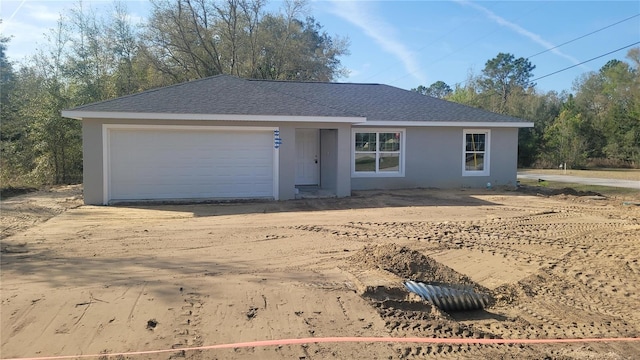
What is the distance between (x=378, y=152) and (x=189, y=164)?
7461 mm

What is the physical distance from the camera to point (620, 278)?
6488 mm

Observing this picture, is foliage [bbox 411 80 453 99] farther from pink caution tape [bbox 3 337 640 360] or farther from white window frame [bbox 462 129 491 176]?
pink caution tape [bbox 3 337 640 360]

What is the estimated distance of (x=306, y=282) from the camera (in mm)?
5836

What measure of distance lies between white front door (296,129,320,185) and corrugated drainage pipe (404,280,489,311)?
1305cm

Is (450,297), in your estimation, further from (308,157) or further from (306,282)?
(308,157)

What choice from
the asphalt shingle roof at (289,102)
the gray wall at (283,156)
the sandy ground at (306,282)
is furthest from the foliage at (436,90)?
the sandy ground at (306,282)

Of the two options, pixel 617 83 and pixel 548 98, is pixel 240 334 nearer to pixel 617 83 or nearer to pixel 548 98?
pixel 548 98

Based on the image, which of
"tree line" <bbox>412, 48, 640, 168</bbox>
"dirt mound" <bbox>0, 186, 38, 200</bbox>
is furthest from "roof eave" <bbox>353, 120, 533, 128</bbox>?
"tree line" <bbox>412, 48, 640, 168</bbox>

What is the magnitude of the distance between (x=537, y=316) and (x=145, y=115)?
11.7 meters

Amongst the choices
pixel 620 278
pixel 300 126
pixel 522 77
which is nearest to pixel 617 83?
pixel 522 77

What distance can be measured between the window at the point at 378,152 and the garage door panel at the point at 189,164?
439 centimetres

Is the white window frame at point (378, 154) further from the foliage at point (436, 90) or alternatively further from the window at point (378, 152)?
the foliage at point (436, 90)

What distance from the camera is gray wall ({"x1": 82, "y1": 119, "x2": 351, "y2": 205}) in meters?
13.2

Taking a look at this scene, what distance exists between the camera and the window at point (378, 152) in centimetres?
1788
